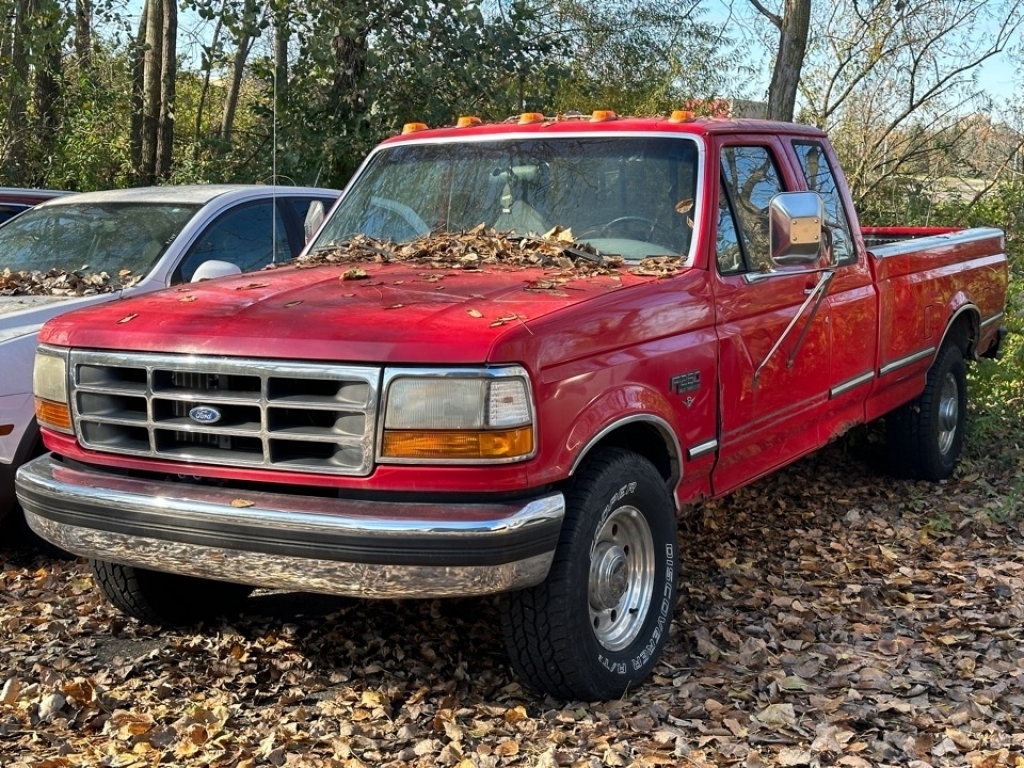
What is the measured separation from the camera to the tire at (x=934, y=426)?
686 centimetres

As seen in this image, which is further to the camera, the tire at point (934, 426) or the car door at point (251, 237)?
the tire at point (934, 426)

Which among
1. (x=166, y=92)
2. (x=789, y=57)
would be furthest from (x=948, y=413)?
(x=166, y=92)

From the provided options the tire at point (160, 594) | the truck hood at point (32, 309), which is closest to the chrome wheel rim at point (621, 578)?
the tire at point (160, 594)

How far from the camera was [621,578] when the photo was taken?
4.02 metres

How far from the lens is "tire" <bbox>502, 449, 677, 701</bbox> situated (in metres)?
3.67

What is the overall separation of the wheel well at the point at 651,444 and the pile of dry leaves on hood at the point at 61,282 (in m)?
3.03

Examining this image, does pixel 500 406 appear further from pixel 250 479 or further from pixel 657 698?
pixel 657 698

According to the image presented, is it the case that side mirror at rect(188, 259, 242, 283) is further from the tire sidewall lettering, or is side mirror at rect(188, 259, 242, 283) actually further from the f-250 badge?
the tire sidewall lettering

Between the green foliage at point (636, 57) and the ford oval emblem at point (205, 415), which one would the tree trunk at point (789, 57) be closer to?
the green foliage at point (636, 57)

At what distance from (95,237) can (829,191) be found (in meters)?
4.05

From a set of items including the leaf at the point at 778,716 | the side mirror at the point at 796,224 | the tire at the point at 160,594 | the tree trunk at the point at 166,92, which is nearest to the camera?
the leaf at the point at 778,716

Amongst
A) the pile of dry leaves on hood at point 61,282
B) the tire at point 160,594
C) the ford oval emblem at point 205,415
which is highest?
the pile of dry leaves on hood at point 61,282

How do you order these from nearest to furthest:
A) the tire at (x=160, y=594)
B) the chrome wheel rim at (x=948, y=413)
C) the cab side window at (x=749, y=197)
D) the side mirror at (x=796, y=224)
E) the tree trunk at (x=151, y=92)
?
the side mirror at (x=796, y=224)
the tire at (x=160, y=594)
the cab side window at (x=749, y=197)
the chrome wheel rim at (x=948, y=413)
the tree trunk at (x=151, y=92)

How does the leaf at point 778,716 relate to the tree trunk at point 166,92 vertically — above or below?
below
